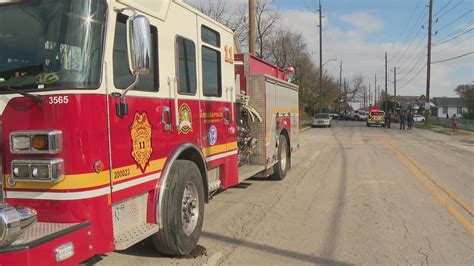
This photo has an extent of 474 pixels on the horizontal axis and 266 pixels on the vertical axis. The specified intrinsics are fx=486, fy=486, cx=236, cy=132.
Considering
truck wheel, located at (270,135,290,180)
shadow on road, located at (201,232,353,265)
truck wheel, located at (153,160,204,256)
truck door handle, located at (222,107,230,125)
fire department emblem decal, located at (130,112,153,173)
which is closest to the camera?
fire department emblem decal, located at (130,112,153,173)

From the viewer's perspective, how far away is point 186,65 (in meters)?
5.97

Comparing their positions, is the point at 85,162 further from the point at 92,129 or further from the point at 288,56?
the point at 288,56

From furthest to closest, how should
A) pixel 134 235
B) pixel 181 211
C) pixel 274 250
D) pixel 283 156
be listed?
pixel 283 156
pixel 274 250
pixel 181 211
pixel 134 235

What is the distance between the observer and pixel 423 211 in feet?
26.5

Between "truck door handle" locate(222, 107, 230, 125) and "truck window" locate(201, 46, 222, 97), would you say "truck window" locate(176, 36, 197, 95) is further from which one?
"truck door handle" locate(222, 107, 230, 125)

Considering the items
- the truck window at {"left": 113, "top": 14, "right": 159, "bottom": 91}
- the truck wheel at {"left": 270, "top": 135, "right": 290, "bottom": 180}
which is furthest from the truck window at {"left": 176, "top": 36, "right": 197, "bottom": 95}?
the truck wheel at {"left": 270, "top": 135, "right": 290, "bottom": 180}

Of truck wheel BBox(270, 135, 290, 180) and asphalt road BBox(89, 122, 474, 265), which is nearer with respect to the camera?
asphalt road BBox(89, 122, 474, 265)

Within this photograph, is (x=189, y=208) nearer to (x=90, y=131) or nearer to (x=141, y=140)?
(x=141, y=140)

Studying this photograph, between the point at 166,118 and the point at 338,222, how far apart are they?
135 inches

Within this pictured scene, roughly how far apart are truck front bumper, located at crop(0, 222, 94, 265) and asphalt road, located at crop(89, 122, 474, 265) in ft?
5.21

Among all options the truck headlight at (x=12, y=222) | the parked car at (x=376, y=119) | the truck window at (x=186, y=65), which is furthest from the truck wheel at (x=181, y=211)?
the parked car at (x=376, y=119)

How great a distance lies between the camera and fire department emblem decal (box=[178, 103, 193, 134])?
5711 mm

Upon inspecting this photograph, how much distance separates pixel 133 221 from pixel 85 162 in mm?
1046

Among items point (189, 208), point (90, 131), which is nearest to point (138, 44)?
point (90, 131)
